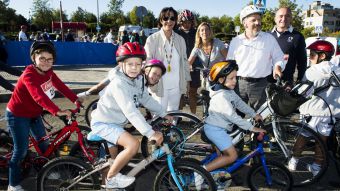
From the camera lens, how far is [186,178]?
314 cm

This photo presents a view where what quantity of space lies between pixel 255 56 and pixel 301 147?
1372mm

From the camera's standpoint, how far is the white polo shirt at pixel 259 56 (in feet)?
14.2

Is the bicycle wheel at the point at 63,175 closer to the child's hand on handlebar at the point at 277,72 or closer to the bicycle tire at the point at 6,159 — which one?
the bicycle tire at the point at 6,159

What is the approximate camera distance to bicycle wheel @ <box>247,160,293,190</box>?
3.45 meters

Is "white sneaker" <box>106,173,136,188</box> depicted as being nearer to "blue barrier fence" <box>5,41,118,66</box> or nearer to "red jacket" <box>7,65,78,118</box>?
"red jacket" <box>7,65,78,118</box>

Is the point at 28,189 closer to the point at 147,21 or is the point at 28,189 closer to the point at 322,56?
the point at 322,56

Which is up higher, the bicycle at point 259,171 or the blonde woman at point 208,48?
the blonde woman at point 208,48

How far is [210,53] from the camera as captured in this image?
17.3 ft

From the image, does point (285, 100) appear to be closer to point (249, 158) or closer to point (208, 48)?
point (249, 158)

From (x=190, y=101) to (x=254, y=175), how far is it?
281 cm

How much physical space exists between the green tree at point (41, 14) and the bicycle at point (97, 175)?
61333mm

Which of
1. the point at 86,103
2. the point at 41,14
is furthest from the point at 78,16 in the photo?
the point at 86,103

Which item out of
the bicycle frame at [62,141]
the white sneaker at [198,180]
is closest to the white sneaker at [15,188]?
the bicycle frame at [62,141]

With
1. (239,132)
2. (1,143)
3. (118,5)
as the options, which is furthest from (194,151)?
(118,5)
